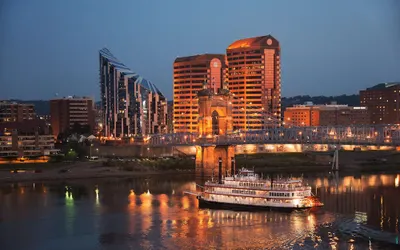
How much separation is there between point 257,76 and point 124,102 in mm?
17970

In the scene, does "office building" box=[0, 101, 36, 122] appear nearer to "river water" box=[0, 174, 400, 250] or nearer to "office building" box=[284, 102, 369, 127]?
"office building" box=[284, 102, 369, 127]

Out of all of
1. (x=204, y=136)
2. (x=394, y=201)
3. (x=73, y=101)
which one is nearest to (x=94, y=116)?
(x=73, y=101)

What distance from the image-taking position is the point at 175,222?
32594 millimetres

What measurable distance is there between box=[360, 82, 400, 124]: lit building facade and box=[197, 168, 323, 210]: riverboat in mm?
72937

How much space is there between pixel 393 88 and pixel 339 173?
53884 mm

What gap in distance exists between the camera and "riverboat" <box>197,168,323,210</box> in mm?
36188

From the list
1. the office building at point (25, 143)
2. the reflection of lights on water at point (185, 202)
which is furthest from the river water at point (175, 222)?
the office building at point (25, 143)

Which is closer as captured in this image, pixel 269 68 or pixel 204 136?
pixel 204 136

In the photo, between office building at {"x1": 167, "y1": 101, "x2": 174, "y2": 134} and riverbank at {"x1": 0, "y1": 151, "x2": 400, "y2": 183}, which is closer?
riverbank at {"x1": 0, "y1": 151, "x2": 400, "y2": 183}

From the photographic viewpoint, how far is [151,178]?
53844 millimetres

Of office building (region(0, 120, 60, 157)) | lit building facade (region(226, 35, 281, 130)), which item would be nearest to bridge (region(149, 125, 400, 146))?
office building (region(0, 120, 60, 157))

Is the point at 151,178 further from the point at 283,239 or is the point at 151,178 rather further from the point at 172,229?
the point at 283,239

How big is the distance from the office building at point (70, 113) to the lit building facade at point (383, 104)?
46.9 m

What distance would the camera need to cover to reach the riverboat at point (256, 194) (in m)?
36.2
